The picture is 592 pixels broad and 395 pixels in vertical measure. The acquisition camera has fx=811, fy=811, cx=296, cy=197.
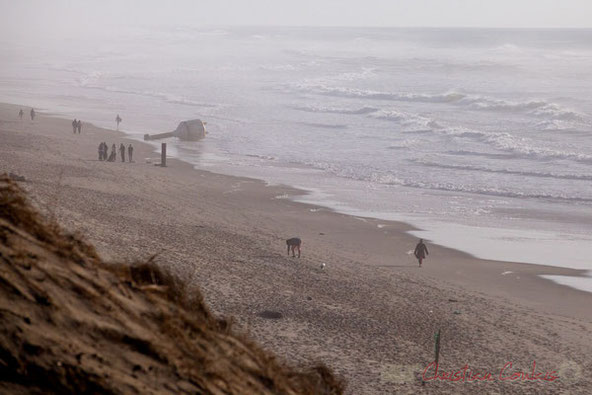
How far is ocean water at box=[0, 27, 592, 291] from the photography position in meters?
29.6

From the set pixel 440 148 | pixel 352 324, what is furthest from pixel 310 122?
pixel 352 324

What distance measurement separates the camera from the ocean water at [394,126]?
29.6 meters

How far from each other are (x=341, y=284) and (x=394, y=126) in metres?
39.3

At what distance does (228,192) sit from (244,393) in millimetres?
25019

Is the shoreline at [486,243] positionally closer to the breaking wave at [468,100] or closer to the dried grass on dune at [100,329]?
the dried grass on dune at [100,329]

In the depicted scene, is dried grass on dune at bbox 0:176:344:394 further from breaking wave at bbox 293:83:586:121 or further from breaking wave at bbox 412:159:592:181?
breaking wave at bbox 293:83:586:121

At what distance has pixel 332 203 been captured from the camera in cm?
3067

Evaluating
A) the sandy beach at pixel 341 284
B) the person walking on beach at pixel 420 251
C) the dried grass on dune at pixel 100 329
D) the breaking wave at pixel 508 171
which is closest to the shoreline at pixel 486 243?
the sandy beach at pixel 341 284

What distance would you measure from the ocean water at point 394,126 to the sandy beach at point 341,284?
2179 millimetres

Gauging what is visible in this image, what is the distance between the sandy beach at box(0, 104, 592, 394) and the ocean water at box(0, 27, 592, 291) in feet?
7.15

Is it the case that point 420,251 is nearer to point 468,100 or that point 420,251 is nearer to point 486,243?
point 486,243

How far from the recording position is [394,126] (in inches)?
2275

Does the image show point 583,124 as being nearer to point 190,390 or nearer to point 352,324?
point 352,324

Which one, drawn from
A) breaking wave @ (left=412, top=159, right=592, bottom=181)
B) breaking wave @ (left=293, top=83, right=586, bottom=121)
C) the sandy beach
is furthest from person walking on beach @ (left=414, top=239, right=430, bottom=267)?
breaking wave @ (left=293, top=83, right=586, bottom=121)
